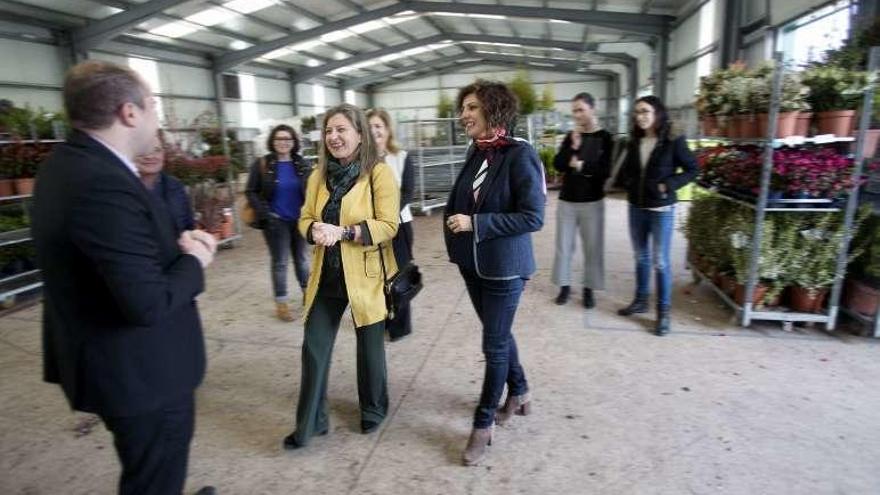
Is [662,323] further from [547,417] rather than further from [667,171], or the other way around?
[547,417]

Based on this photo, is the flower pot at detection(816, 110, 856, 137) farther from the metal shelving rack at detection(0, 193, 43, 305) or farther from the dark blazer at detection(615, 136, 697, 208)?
the metal shelving rack at detection(0, 193, 43, 305)

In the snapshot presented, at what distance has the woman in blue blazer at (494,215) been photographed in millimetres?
1908

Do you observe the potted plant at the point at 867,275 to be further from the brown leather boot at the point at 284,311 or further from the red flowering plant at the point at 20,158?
the red flowering plant at the point at 20,158

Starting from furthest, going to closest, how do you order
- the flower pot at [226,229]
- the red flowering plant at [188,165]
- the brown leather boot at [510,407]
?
the flower pot at [226,229] → the red flowering plant at [188,165] → the brown leather boot at [510,407]

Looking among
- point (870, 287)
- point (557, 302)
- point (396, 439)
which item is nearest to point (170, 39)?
point (557, 302)

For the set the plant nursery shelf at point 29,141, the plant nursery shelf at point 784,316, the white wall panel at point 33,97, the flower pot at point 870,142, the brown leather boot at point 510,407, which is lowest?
the brown leather boot at point 510,407

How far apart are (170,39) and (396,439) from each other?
12563mm

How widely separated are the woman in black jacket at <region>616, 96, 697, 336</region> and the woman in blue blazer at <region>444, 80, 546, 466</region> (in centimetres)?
165

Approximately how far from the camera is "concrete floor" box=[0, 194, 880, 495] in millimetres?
2020

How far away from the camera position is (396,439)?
7.52 feet

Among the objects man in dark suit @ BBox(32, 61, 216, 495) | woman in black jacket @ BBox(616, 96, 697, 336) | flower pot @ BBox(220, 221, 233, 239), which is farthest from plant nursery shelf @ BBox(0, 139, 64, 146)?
woman in black jacket @ BBox(616, 96, 697, 336)

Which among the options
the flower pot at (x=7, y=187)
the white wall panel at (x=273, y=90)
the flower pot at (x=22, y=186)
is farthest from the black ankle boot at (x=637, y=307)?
the white wall panel at (x=273, y=90)

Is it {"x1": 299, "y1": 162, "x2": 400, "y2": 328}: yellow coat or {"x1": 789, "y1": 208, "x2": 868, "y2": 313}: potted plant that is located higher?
{"x1": 299, "y1": 162, "x2": 400, "y2": 328}: yellow coat

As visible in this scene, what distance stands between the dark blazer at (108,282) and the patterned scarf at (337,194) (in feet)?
2.75
